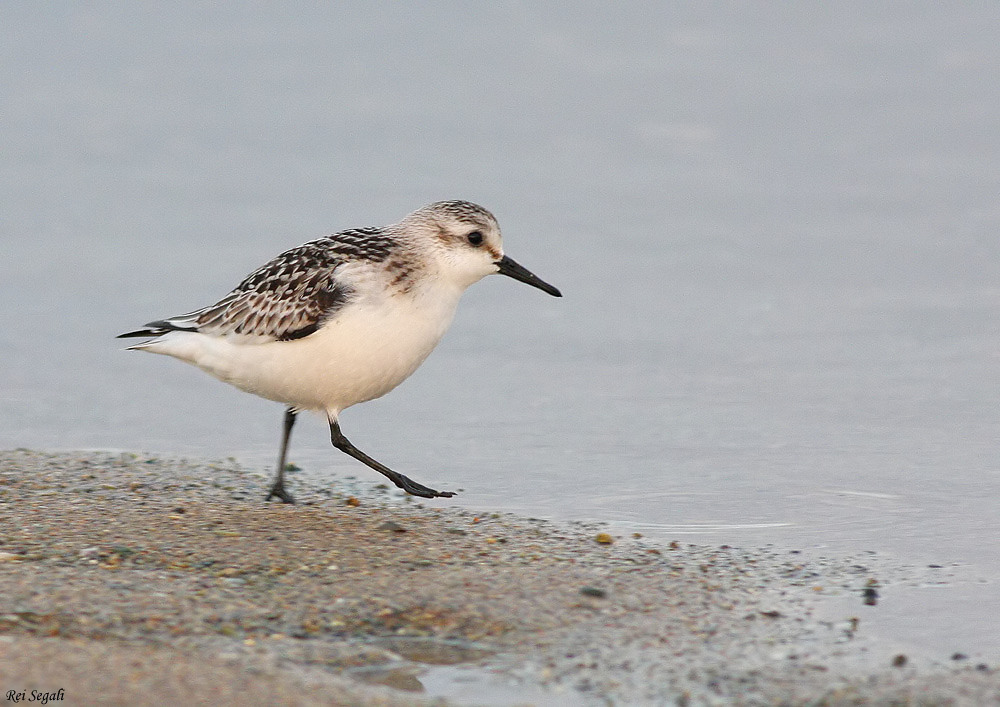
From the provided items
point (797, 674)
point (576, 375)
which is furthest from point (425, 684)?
point (576, 375)

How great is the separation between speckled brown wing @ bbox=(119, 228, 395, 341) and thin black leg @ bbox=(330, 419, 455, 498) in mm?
587

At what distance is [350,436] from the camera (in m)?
8.17

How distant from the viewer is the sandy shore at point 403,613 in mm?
4324

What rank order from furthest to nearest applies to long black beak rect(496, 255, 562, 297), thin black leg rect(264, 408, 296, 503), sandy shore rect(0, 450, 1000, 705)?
long black beak rect(496, 255, 562, 297), thin black leg rect(264, 408, 296, 503), sandy shore rect(0, 450, 1000, 705)

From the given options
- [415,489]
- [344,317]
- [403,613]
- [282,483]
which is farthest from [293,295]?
[403,613]

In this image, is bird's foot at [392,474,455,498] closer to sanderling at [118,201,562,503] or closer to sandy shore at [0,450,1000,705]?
sanderling at [118,201,562,503]

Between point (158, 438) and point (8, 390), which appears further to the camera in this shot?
point (8, 390)

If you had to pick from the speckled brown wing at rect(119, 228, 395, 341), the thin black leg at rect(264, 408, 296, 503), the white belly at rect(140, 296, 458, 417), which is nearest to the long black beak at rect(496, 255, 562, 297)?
the white belly at rect(140, 296, 458, 417)

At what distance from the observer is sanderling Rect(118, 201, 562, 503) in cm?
646

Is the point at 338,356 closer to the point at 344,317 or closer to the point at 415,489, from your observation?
the point at 344,317

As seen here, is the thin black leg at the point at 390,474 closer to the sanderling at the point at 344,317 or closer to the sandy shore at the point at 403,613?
the sanderling at the point at 344,317

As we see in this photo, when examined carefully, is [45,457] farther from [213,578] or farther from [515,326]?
[515,326]

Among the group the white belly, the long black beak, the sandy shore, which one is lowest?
the sandy shore

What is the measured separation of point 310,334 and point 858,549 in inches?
102
